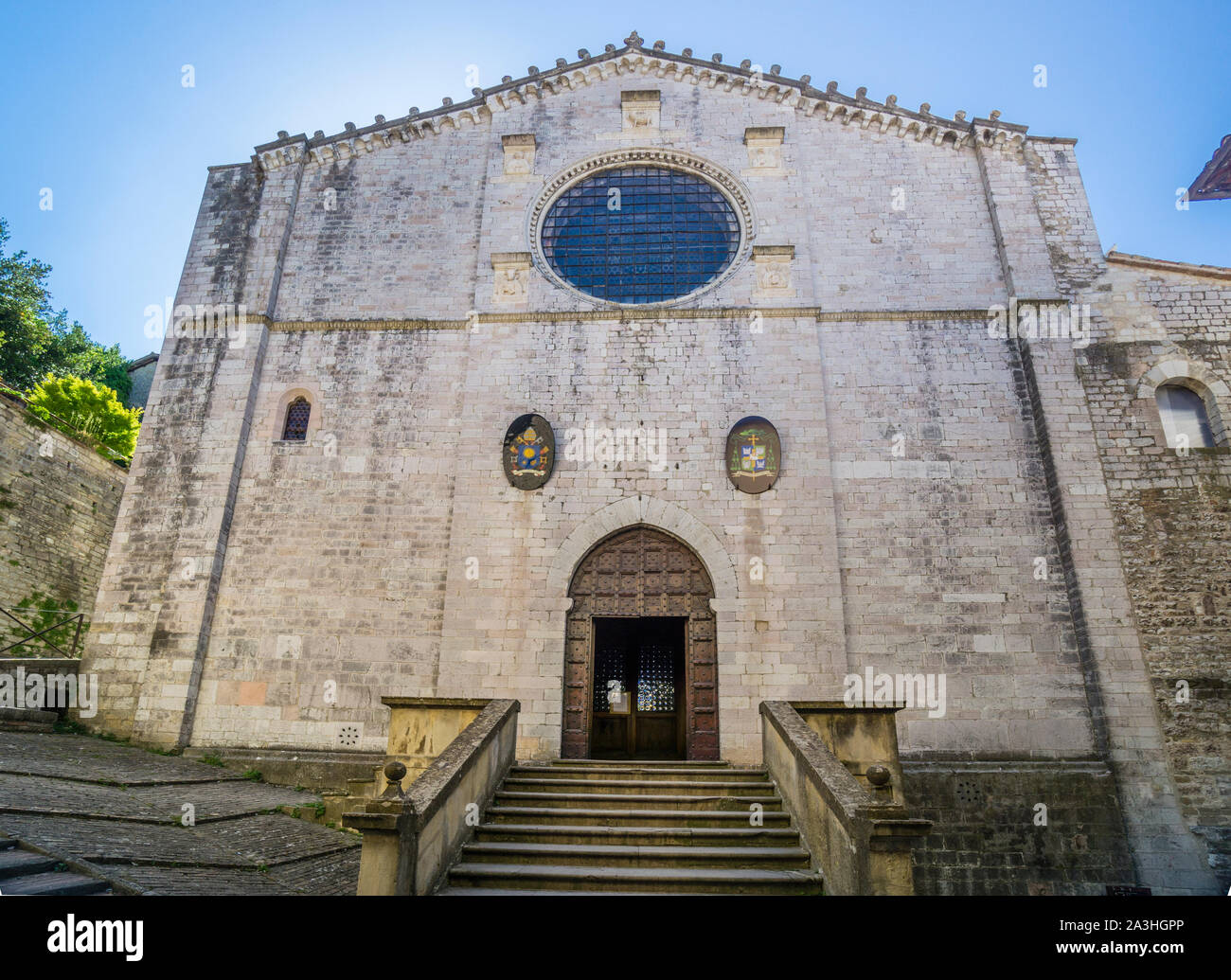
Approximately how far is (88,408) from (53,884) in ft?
77.0

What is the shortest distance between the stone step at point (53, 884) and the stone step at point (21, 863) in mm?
46

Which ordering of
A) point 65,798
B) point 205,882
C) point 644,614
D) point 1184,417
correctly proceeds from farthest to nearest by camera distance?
point 1184,417, point 644,614, point 65,798, point 205,882

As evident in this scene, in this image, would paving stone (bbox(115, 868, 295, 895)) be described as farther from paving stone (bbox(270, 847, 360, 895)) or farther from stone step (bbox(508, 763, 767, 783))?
stone step (bbox(508, 763, 767, 783))

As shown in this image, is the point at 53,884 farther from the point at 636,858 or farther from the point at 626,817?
the point at 626,817

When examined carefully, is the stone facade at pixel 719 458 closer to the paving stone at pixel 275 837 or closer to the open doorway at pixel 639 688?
the open doorway at pixel 639 688

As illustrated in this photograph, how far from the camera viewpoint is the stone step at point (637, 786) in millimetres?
8586

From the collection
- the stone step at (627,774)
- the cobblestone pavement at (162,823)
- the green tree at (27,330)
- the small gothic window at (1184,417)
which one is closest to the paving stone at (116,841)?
the cobblestone pavement at (162,823)

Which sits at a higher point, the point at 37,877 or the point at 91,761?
the point at 91,761

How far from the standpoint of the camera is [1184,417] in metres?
12.9

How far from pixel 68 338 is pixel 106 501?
15.7 m

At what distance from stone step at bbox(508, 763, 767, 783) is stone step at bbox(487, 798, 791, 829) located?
0.92 m

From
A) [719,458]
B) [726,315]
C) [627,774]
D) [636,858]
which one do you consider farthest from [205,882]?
[726,315]

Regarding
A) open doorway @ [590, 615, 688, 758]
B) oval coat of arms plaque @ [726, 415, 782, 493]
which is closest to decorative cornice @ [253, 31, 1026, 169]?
oval coat of arms plaque @ [726, 415, 782, 493]

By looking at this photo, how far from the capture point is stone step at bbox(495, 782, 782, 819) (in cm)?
825
